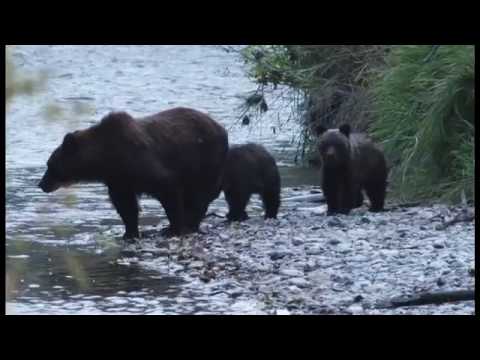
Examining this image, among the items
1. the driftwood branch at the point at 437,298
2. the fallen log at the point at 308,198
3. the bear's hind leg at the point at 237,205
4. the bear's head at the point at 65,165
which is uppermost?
the bear's head at the point at 65,165

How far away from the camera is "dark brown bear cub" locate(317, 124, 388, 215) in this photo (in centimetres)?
1141

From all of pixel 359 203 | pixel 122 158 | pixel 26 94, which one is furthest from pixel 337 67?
pixel 26 94

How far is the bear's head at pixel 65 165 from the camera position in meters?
10.4

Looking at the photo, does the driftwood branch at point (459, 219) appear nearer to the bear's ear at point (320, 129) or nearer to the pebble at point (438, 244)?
the pebble at point (438, 244)

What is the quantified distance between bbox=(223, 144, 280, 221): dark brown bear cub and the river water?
38.2 inches

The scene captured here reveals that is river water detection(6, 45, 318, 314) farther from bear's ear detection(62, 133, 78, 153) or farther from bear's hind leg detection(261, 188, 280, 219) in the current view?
bear's hind leg detection(261, 188, 280, 219)

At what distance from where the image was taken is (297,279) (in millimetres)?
8102

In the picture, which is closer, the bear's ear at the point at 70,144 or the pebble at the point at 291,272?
the pebble at the point at 291,272

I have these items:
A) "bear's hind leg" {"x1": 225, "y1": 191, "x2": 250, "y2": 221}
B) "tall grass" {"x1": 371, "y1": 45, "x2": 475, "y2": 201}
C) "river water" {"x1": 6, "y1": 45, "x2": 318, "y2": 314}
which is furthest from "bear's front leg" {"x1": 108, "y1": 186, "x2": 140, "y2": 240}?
"tall grass" {"x1": 371, "y1": 45, "x2": 475, "y2": 201}

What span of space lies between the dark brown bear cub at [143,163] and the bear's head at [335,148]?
4.30ft

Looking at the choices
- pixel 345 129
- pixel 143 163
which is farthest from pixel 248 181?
pixel 143 163

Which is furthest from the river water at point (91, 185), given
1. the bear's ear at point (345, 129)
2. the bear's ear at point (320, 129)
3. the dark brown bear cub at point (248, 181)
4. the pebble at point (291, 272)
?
the bear's ear at point (345, 129)

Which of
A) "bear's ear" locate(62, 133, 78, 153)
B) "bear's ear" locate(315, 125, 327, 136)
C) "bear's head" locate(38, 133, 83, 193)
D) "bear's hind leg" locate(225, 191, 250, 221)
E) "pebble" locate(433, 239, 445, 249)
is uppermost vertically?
"bear's ear" locate(315, 125, 327, 136)
